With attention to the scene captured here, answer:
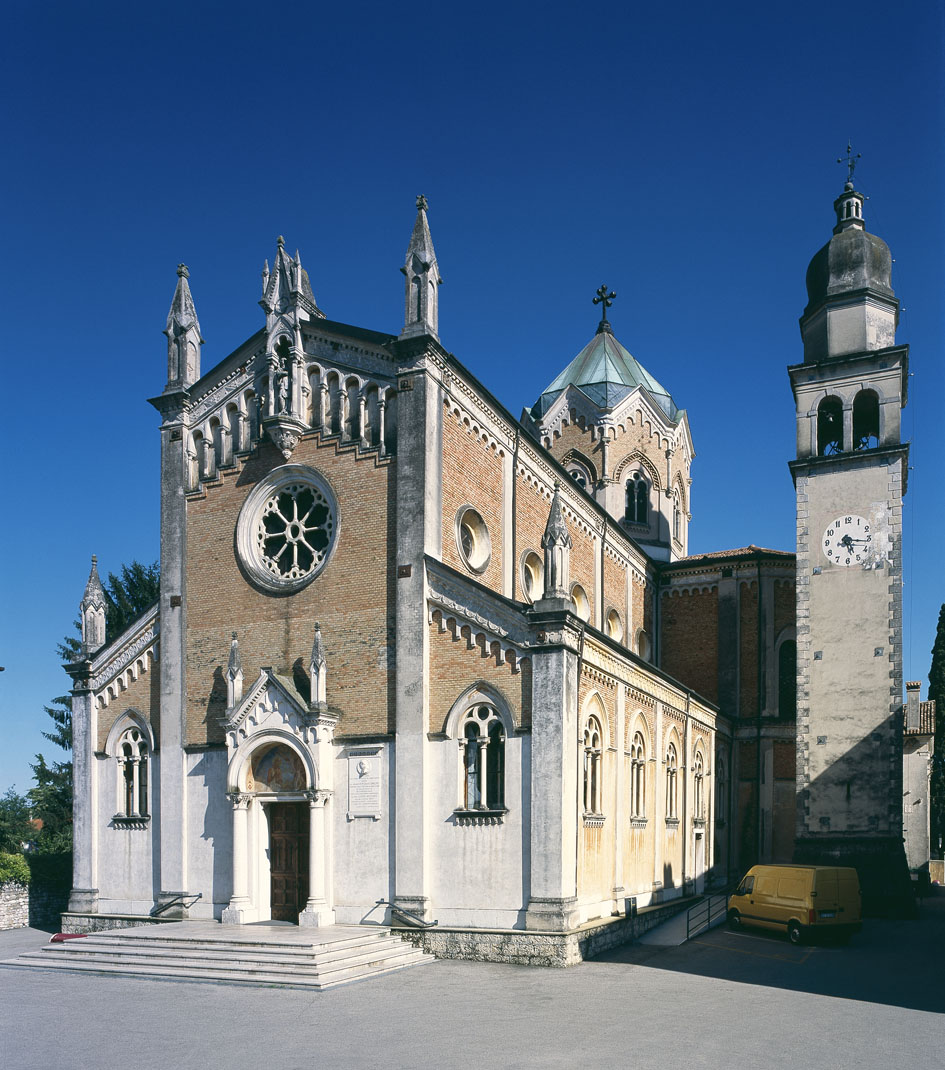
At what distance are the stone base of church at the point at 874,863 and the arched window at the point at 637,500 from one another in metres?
15.7

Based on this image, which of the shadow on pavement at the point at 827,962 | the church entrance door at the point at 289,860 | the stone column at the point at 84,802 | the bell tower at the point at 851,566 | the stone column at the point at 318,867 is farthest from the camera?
the bell tower at the point at 851,566

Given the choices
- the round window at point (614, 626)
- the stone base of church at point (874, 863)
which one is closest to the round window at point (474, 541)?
the round window at point (614, 626)

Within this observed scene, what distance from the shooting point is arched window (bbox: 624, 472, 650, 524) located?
139 ft

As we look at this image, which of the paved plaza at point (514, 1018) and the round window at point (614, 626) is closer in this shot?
the paved plaza at point (514, 1018)

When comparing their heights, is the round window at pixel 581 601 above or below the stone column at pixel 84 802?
above

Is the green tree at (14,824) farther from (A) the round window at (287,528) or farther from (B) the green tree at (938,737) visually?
(B) the green tree at (938,737)

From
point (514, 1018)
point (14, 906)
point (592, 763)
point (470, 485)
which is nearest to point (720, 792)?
point (592, 763)

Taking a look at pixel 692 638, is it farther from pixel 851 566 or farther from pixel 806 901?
pixel 806 901

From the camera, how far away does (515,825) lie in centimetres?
2008

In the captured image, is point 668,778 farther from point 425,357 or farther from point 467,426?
point 425,357

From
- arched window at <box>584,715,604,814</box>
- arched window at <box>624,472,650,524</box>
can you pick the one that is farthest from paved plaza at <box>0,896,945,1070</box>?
arched window at <box>624,472,650,524</box>

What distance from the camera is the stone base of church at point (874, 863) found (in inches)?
1128

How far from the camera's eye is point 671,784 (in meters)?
28.9

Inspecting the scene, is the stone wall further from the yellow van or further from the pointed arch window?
the yellow van
